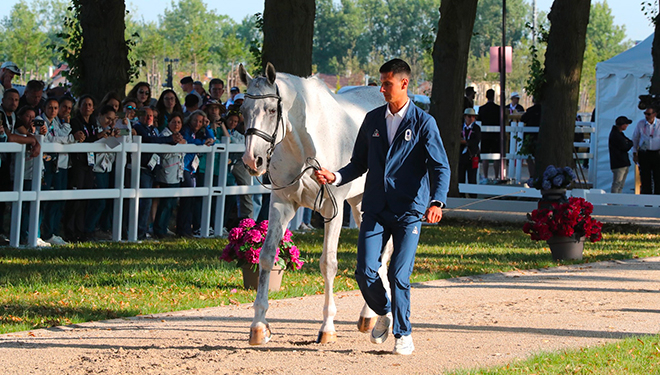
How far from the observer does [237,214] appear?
15609 mm

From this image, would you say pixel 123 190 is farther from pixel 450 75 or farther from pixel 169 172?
pixel 450 75

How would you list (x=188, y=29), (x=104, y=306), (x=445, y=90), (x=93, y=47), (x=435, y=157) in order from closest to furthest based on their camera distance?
(x=435, y=157) → (x=104, y=306) → (x=93, y=47) → (x=445, y=90) → (x=188, y=29)

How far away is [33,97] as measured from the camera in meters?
12.9

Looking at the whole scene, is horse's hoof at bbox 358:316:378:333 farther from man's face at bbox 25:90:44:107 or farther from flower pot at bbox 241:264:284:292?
man's face at bbox 25:90:44:107

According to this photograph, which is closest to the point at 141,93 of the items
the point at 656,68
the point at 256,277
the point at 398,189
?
the point at 256,277

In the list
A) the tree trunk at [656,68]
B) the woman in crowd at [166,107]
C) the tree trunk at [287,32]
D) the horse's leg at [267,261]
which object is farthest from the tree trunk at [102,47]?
the tree trunk at [656,68]

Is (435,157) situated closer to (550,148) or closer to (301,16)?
(301,16)

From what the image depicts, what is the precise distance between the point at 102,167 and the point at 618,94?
17166 millimetres

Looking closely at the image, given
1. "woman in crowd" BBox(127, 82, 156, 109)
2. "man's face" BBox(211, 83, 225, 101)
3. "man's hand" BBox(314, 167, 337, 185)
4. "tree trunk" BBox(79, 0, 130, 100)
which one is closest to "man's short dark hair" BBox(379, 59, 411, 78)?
"man's hand" BBox(314, 167, 337, 185)

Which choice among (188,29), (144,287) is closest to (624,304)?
(144,287)

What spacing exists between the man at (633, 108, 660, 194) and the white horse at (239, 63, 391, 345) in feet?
46.6

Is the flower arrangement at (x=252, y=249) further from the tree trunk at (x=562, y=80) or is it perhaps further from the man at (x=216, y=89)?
the tree trunk at (x=562, y=80)

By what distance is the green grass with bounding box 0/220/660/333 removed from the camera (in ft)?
27.7

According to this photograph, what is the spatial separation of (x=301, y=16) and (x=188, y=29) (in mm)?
134231
